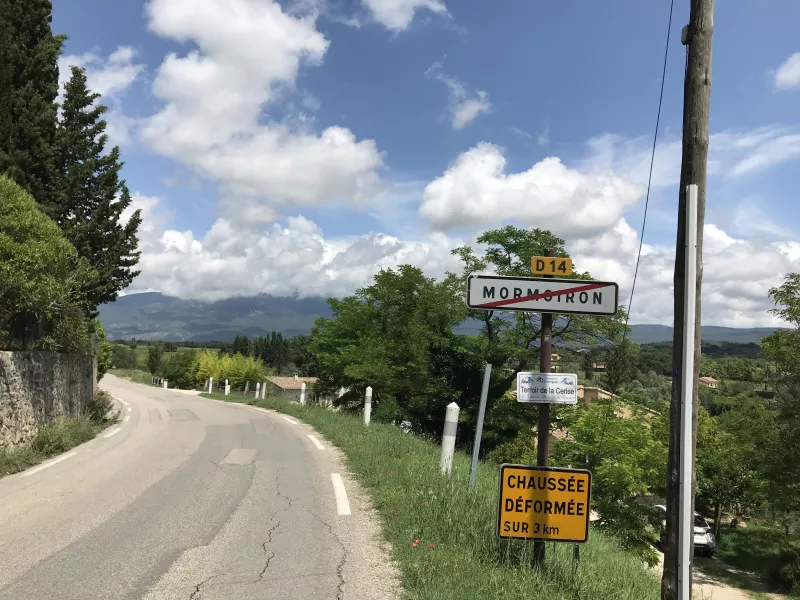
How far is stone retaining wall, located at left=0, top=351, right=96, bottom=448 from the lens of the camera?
32.4 feet

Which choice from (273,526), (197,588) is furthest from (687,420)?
(273,526)

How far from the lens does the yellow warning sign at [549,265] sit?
464cm

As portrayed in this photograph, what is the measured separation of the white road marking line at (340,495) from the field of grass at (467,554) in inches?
14.9

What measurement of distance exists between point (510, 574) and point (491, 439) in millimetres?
15827

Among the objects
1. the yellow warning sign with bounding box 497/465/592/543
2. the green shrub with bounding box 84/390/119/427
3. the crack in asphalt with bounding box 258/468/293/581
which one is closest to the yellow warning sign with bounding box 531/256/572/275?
the yellow warning sign with bounding box 497/465/592/543

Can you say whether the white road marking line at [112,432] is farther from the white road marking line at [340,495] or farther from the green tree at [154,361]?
the green tree at [154,361]

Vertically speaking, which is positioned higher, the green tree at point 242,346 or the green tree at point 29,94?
the green tree at point 29,94

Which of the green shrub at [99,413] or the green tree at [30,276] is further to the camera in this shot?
the green shrub at [99,413]

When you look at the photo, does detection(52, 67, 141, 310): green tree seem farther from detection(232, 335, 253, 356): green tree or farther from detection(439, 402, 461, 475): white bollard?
detection(232, 335, 253, 356): green tree

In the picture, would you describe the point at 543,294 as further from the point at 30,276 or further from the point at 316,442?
the point at 30,276

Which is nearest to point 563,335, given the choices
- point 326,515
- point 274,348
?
point 326,515

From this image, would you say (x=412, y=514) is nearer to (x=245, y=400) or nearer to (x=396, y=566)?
(x=396, y=566)

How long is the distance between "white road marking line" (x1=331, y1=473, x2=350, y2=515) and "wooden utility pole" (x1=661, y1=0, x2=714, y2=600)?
373cm

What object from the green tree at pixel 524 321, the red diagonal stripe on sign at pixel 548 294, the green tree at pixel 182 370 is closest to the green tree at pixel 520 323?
the green tree at pixel 524 321
